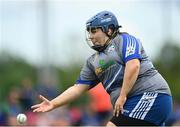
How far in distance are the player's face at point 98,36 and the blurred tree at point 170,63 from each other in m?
37.9

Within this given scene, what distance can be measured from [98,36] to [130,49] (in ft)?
1.79

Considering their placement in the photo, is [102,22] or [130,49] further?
[102,22]

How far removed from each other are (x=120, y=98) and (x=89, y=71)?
2.91 feet

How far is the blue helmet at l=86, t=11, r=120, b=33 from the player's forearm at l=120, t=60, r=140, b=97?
650mm

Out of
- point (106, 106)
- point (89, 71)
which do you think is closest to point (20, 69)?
point (106, 106)

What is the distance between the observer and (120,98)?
359 inches

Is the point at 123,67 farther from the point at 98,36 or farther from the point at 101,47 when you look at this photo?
the point at 98,36

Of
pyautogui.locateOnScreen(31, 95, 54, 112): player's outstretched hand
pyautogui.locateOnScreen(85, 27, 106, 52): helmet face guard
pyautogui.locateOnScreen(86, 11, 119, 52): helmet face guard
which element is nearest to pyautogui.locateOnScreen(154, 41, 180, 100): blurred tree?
pyautogui.locateOnScreen(31, 95, 54, 112): player's outstretched hand

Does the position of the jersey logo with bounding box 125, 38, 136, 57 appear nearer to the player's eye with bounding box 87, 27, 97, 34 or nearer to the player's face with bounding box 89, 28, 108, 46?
the player's face with bounding box 89, 28, 108, 46

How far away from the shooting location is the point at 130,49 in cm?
916

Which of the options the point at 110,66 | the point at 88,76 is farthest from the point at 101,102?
the point at 110,66

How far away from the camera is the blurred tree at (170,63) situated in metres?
50.0

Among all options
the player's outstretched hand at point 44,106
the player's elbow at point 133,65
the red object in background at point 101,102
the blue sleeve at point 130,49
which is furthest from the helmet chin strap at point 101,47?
the red object in background at point 101,102

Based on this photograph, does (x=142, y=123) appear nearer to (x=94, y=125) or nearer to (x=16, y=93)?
(x=16, y=93)
